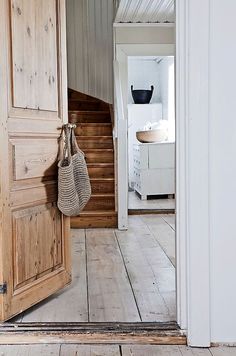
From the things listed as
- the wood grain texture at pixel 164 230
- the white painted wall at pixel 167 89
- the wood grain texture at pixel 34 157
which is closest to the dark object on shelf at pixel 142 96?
the white painted wall at pixel 167 89

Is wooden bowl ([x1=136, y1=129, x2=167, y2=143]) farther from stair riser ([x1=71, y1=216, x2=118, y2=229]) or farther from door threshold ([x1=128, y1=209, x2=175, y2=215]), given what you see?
stair riser ([x1=71, y1=216, x2=118, y2=229])

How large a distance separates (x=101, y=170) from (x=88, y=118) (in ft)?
4.09

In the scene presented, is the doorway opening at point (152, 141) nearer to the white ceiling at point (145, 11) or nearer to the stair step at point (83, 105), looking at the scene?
the stair step at point (83, 105)

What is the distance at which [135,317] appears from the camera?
99.4 inches

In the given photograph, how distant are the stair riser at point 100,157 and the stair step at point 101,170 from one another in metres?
0.15

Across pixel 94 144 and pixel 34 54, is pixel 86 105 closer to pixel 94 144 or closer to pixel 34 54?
pixel 94 144

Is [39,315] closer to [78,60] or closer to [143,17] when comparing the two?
[143,17]

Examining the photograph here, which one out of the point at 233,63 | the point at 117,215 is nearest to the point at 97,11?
the point at 117,215

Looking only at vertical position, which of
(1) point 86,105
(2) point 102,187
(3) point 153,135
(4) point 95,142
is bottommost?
(2) point 102,187

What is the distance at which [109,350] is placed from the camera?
2.17 meters

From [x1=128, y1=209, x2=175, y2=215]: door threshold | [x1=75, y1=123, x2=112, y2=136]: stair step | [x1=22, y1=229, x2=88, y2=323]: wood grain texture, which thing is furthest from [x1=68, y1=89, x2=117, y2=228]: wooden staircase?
[x1=22, y1=229, x2=88, y2=323]: wood grain texture

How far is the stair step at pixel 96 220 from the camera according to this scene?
526cm

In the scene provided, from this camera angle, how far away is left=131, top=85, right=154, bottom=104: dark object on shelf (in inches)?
334

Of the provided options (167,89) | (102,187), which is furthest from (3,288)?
(167,89)
